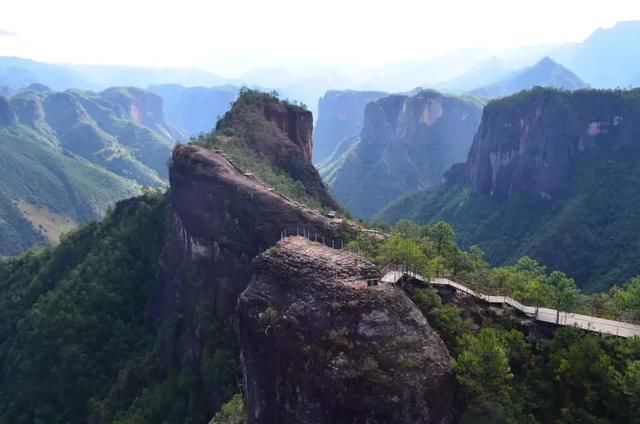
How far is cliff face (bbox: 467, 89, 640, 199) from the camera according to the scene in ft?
434

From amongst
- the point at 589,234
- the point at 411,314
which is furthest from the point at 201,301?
the point at 589,234

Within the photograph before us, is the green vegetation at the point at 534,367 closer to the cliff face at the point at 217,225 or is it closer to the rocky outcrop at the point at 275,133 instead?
the cliff face at the point at 217,225

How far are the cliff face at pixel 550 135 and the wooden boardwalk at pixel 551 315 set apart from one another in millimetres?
113372

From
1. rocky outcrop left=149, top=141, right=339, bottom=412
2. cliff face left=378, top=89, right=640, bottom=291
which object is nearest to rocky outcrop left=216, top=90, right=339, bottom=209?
rocky outcrop left=149, top=141, right=339, bottom=412

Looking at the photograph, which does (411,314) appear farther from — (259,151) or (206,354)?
(259,151)

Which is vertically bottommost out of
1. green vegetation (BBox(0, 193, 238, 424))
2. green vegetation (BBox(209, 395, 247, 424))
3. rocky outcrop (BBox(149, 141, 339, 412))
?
green vegetation (BBox(0, 193, 238, 424))

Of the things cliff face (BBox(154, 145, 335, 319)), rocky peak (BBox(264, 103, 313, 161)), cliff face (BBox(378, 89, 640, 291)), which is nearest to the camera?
cliff face (BBox(154, 145, 335, 319))

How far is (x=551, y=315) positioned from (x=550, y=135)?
383 ft

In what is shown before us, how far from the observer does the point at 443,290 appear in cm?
3475

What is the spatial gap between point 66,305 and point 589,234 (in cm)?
10467

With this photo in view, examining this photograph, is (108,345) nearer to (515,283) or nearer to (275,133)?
(275,133)

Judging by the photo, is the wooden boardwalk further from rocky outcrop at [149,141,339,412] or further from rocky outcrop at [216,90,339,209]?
rocky outcrop at [216,90,339,209]

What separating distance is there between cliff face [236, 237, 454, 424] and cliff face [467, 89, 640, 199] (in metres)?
123

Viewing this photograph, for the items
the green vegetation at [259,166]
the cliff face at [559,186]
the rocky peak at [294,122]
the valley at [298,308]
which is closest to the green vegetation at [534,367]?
the valley at [298,308]
